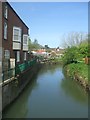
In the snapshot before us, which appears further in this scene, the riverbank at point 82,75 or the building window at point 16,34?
the building window at point 16,34

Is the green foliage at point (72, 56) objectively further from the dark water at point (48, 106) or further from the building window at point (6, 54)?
the dark water at point (48, 106)

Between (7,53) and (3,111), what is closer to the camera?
(3,111)

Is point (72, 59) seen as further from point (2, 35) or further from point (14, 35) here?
point (2, 35)

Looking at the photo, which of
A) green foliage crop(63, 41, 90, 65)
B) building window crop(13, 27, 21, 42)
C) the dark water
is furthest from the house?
green foliage crop(63, 41, 90, 65)

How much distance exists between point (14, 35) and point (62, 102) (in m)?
10.8

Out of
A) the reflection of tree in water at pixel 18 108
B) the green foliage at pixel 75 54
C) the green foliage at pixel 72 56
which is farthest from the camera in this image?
the green foliage at pixel 72 56

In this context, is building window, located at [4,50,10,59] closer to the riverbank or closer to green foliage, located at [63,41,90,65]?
the riverbank

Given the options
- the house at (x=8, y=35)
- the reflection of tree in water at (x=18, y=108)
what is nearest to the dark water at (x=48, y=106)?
the reflection of tree in water at (x=18, y=108)

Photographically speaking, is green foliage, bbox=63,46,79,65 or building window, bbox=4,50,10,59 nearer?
building window, bbox=4,50,10,59

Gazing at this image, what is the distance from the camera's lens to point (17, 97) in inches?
738

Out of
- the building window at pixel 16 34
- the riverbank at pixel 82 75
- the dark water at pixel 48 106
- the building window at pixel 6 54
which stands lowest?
the dark water at pixel 48 106

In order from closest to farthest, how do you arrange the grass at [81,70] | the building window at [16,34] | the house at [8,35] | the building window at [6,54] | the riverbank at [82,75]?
the house at [8,35], the riverbank at [82,75], the building window at [6,54], the grass at [81,70], the building window at [16,34]

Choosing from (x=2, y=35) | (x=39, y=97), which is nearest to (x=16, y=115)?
(x=39, y=97)

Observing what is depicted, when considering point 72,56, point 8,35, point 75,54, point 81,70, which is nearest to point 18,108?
point 8,35
